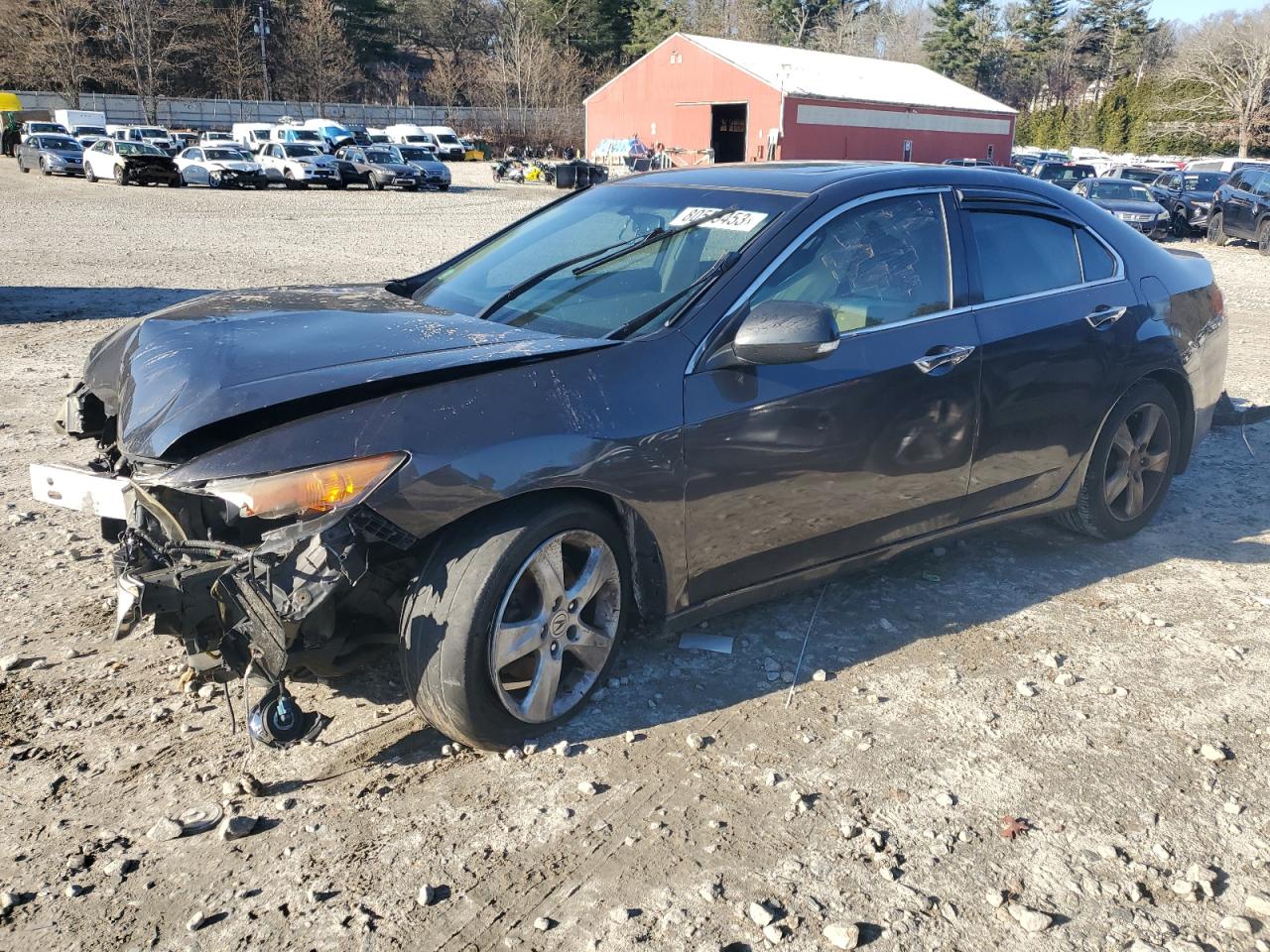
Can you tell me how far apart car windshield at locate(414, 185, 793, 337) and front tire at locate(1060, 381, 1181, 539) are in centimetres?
206

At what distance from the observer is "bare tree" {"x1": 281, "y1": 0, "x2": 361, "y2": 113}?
225 feet

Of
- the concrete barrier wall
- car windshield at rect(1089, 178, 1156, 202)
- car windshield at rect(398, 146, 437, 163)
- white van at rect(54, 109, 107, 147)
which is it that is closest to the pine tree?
the concrete barrier wall

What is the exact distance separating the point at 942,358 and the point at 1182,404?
6.32 ft

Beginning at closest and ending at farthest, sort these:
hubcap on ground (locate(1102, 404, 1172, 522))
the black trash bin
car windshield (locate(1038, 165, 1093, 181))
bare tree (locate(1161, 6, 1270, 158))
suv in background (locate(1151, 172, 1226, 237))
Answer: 1. hubcap on ground (locate(1102, 404, 1172, 522))
2. the black trash bin
3. suv in background (locate(1151, 172, 1226, 237))
4. car windshield (locate(1038, 165, 1093, 181))
5. bare tree (locate(1161, 6, 1270, 158))

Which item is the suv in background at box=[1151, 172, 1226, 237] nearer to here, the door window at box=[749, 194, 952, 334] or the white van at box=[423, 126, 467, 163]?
the door window at box=[749, 194, 952, 334]

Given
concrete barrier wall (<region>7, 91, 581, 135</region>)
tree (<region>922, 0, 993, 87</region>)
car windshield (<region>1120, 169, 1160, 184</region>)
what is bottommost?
car windshield (<region>1120, 169, 1160, 184</region>)

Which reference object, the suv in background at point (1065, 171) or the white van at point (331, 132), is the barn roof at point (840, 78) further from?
the suv in background at point (1065, 171)

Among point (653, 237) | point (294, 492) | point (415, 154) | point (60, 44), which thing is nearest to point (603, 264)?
→ point (653, 237)

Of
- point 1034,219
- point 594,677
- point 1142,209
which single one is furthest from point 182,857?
point 1142,209

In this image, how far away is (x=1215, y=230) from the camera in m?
22.6

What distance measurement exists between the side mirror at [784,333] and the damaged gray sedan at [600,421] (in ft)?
0.03

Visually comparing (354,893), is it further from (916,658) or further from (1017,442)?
(1017,442)


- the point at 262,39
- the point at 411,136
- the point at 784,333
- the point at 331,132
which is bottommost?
the point at 784,333

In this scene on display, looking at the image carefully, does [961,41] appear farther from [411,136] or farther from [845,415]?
[845,415]
